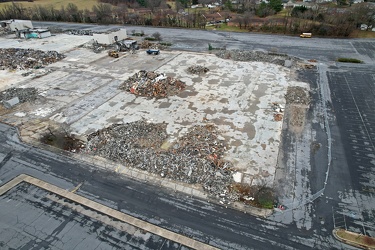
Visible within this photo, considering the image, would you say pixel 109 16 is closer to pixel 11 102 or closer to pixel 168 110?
pixel 11 102

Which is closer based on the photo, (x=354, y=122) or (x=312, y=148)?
(x=312, y=148)

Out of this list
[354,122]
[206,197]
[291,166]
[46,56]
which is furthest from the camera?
[46,56]

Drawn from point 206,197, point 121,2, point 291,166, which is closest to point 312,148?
point 291,166

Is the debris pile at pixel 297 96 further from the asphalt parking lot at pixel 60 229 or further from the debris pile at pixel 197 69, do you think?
the asphalt parking lot at pixel 60 229

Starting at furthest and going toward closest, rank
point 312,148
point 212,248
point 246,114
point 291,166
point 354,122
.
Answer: point 246,114 → point 354,122 → point 312,148 → point 291,166 → point 212,248

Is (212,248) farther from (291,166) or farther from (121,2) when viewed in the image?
(121,2)
